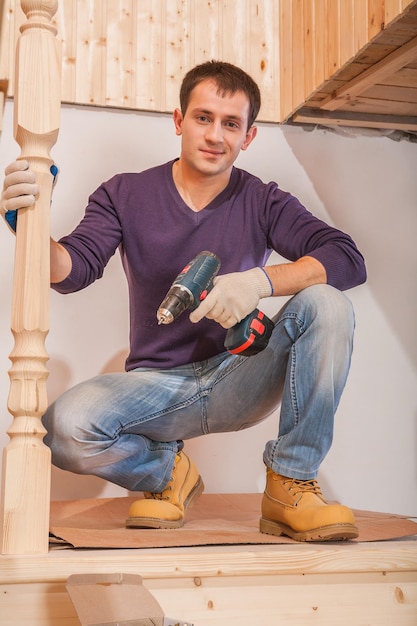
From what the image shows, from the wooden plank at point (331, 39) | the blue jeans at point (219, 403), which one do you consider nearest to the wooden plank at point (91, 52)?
the wooden plank at point (331, 39)

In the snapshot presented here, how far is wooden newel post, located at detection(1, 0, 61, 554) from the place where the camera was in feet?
4.73

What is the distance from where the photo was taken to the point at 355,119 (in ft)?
10.5

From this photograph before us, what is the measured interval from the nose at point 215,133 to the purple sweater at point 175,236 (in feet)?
0.54

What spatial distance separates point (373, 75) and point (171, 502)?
5.57 ft

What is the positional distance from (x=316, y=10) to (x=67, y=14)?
3.26 ft

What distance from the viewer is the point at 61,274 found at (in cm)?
184

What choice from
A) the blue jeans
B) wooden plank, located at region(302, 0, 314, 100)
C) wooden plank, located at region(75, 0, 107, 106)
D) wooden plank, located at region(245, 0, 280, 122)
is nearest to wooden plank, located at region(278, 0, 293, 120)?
wooden plank, located at region(245, 0, 280, 122)

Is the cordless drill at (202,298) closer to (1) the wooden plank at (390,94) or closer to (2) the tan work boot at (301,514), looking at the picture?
(2) the tan work boot at (301,514)

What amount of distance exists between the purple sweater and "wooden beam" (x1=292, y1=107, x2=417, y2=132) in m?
1.05

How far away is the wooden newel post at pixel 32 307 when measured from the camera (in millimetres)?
1440

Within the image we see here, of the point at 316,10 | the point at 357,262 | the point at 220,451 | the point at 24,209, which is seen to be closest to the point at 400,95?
the point at 316,10

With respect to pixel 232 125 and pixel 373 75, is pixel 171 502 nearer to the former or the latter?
pixel 232 125

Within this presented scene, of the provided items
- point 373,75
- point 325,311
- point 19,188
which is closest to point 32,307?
point 19,188

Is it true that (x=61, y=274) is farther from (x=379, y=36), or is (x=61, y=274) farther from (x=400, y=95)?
(x=400, y=95)
